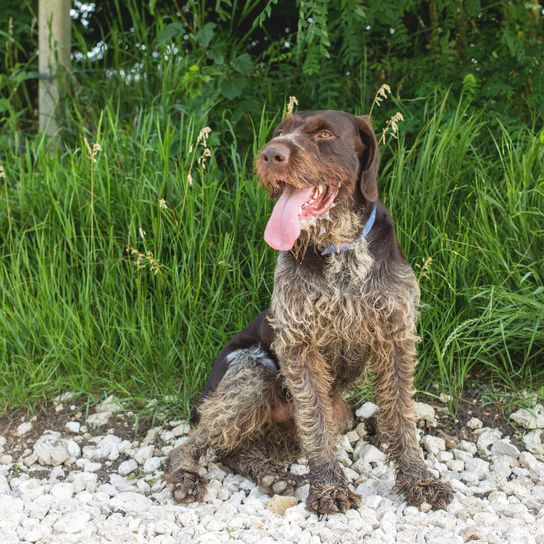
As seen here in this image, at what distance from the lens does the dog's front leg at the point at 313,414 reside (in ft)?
11.8

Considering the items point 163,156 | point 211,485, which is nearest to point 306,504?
point 211,485

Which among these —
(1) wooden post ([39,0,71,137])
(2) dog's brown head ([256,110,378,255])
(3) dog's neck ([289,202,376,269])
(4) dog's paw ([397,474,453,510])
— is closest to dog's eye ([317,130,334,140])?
(2) dog's brown head ([256,110,378,255])

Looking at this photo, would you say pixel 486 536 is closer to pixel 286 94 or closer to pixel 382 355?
pixel 382 355

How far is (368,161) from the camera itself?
3564 millimetres

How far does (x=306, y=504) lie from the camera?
3.55m

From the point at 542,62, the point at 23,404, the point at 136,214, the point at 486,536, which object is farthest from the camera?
the point at 542,62

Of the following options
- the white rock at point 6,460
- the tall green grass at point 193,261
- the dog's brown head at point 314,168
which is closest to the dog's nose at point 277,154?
the dog's brown head at point 314,168

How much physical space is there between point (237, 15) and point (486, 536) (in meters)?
4.71

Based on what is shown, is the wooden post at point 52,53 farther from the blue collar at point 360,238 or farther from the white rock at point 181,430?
the blue collar at point 360,238

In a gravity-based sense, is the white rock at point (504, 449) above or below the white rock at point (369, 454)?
above

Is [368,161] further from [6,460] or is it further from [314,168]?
[6,460]

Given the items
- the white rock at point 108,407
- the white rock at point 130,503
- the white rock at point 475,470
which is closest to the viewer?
the white rock at point 130,503

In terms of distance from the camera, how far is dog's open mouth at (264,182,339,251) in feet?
10.9

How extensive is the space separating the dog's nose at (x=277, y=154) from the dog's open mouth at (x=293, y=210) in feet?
0.57
